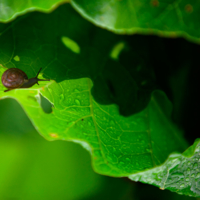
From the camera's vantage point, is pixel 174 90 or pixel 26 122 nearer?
pixel 174 90

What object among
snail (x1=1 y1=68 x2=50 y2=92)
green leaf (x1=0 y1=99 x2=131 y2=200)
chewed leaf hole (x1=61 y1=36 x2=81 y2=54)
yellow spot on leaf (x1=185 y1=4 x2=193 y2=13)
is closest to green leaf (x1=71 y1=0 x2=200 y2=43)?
yellow spot on leaf (x1=185 y1=4 x2=193 y2=13)

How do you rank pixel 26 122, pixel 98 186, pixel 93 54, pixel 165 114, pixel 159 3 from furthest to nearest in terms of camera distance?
pixel 26 122 < pixel 98 186 < pixel 165 114 < pixel 93 54 < pixel 159 3

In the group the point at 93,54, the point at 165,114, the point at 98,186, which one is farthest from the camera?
the point at 98,186

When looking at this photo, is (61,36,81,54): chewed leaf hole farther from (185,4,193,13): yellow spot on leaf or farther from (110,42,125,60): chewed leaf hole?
(185,4,193,13): yellow spot on leaf

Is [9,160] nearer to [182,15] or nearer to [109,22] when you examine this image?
[109,22]

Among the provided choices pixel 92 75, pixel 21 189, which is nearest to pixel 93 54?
pixel 92 75

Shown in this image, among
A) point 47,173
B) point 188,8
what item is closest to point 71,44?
point 188,8
